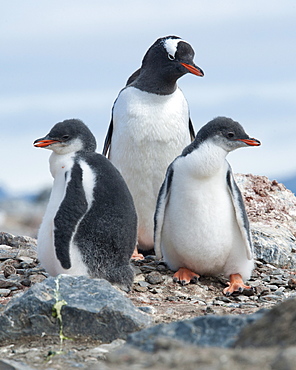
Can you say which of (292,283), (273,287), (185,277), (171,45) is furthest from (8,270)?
(171,45)

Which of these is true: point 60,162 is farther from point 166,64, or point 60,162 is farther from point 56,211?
point 166,64

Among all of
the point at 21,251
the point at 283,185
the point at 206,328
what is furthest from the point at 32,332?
the point at 283,185

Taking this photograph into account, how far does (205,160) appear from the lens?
622 cm

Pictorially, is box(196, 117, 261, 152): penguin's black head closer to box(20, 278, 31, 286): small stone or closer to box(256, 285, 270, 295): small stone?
box(256, 285, 270, 295): small stone

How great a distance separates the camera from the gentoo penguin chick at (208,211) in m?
6.32

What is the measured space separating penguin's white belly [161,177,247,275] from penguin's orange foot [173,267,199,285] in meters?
0.08

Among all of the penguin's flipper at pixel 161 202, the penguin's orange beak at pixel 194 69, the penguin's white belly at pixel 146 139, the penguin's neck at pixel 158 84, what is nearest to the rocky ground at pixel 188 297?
the penguin's flipper at pixel 161 202

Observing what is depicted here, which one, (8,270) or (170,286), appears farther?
(8,270)

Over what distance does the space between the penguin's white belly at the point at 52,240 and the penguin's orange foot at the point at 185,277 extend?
1241mm

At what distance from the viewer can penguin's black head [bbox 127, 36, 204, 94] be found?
7.61m

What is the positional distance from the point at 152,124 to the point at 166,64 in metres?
0.73

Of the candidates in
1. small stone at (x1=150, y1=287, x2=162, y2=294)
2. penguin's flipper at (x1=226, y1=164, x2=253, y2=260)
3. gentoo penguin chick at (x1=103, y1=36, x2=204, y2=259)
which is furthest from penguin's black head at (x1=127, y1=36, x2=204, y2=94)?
Answer: small stone at (x1=150, y1=287, x2=162, y2=294)

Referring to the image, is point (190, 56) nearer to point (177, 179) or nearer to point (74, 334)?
point (177, 179)

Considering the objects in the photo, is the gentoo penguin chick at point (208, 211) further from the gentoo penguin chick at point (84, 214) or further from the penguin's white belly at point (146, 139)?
the penguin's white belly at point (146, 139)
